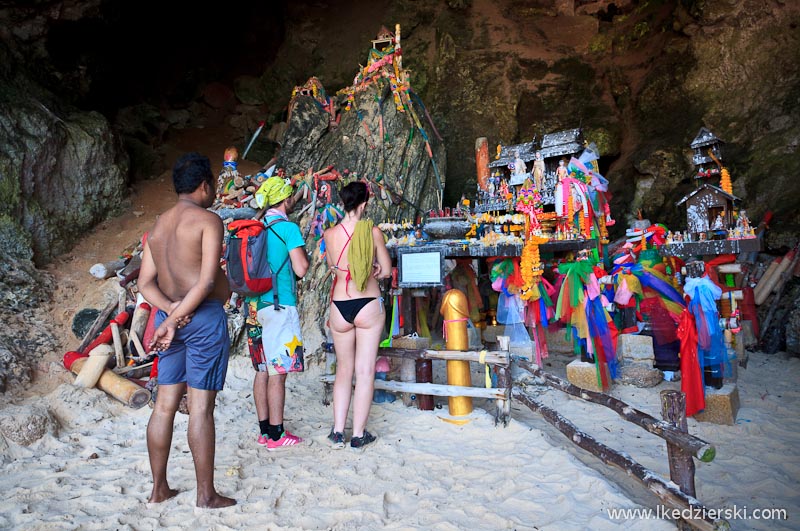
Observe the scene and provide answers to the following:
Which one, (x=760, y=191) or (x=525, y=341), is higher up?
(x=760, y=191)

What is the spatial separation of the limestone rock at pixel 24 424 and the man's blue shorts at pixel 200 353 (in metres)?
1.96

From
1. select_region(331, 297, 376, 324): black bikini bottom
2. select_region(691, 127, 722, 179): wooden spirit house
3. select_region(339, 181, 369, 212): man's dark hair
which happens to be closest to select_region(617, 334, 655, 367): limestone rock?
select_region(691, 127, 722, 179): wooden spirit house

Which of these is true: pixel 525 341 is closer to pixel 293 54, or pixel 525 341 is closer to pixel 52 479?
pixel 52 479

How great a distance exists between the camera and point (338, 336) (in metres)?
3.81

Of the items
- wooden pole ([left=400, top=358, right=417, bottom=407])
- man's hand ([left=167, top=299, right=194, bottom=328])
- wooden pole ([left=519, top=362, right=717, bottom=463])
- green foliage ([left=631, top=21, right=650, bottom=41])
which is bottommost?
wooden pole ([left=519, top=362, right=717, bottom=463])

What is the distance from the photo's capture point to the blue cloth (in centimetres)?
371

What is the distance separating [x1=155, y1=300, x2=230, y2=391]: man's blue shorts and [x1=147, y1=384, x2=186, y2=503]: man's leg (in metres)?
0.06

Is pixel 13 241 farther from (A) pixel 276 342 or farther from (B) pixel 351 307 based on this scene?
(B) pixel 351 307

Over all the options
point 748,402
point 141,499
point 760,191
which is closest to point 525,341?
point 748,402

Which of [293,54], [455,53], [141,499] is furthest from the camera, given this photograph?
[293,54]

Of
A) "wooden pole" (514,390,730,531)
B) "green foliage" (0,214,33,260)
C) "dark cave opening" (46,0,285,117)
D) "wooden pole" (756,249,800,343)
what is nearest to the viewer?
"wooden pole" (514,390,730,531)

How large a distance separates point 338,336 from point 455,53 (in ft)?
38.9

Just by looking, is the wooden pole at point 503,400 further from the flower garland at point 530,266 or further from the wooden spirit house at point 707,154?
the wooden spirit house at point 707,154

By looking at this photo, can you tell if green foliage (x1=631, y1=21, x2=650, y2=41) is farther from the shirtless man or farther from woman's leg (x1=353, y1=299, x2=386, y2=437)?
the shirtless man
